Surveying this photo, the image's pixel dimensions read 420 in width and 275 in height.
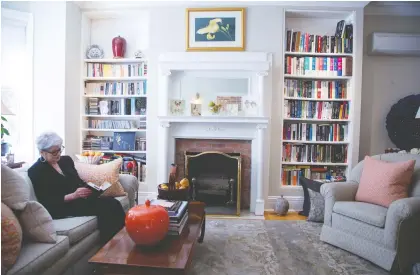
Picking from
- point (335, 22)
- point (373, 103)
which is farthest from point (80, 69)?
point (373, 103)

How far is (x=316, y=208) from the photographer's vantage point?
12.1ft

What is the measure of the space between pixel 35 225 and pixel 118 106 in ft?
9.23

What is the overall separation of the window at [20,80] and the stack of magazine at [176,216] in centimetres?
256

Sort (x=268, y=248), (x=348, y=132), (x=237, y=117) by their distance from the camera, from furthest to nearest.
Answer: (x=348, y=132) → (x=237, y=117) → (x=268, y=248)

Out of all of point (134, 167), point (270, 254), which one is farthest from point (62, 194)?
point (134, 167)

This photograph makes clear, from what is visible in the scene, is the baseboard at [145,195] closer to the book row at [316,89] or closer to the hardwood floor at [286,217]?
the hardwood floor at [286,217]

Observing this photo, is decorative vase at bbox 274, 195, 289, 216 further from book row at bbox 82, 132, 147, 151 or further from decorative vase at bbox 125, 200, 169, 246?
decorative vase at bbox 125, 200, 169, 246

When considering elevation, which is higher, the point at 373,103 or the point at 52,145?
the point at 373,103

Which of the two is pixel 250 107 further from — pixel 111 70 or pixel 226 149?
pixel 111 70

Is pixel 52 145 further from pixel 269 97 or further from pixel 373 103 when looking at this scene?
pixel 373 103

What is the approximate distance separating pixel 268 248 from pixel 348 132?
2.22 metres

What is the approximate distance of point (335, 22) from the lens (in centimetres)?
432

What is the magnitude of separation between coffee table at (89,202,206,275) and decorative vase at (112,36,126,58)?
3.01 meters

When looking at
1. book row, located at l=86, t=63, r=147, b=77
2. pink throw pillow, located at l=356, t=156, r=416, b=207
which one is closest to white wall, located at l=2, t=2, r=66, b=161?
book row, located at l=86, t=63, r=147, b=77
